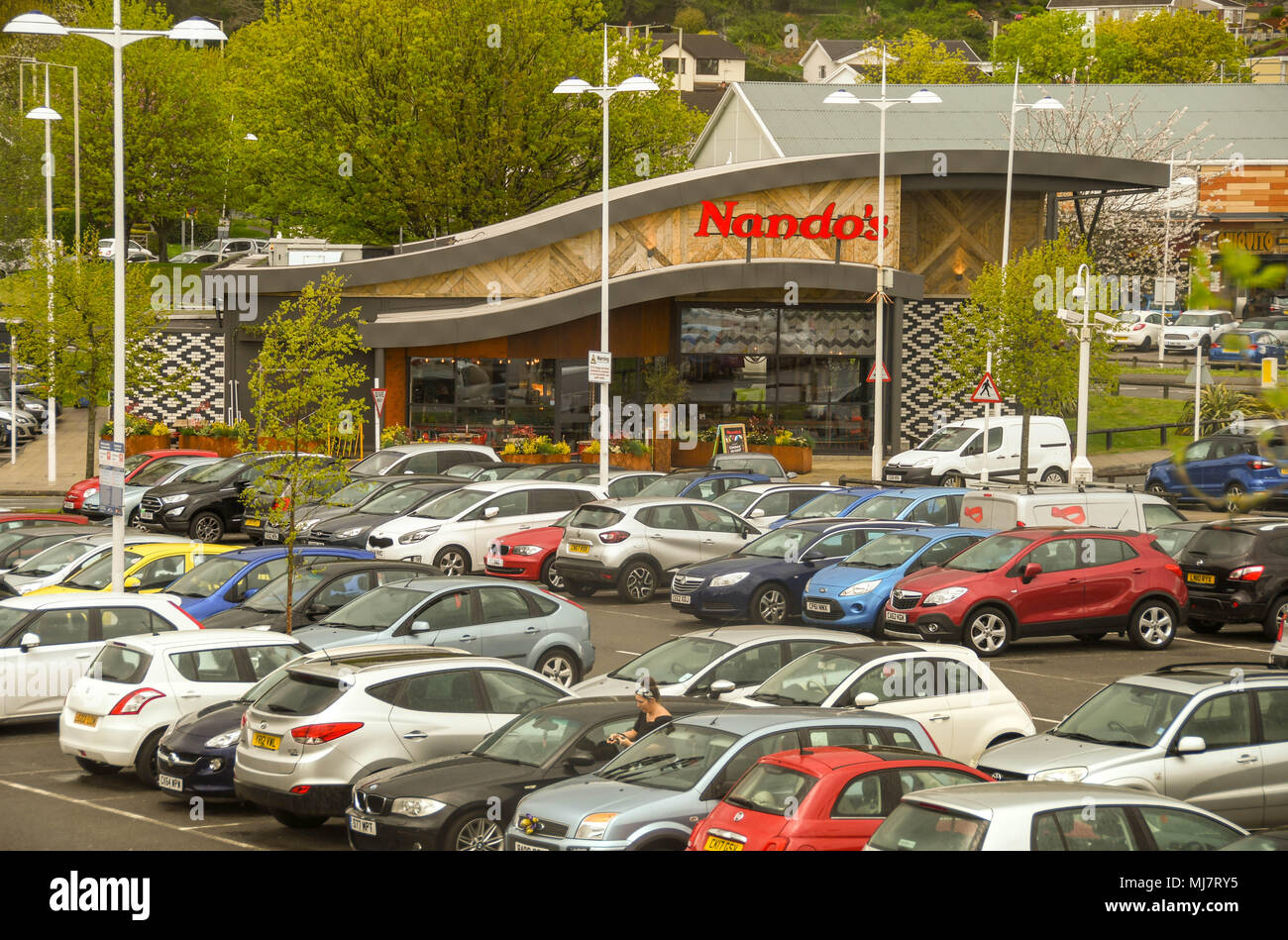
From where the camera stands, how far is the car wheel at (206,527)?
28.7m

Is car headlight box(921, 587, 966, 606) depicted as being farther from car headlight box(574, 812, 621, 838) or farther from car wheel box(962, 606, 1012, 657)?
car headlight box(574, 812, 621, 838)

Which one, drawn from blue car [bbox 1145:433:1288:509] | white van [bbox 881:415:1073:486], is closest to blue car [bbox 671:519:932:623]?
blue car [bbox 1145:433:1288:509]

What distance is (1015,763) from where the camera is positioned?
11906 millimetres

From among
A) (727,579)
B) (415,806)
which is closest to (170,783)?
(415,806)

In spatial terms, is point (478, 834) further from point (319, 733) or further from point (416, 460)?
point (416, 460)

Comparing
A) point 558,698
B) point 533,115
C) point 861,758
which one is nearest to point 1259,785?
point 861,758

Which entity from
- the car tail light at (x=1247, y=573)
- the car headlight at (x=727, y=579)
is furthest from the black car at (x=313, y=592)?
the car tail light at (x=1247, y=573)

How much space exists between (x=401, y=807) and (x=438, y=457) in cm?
2191

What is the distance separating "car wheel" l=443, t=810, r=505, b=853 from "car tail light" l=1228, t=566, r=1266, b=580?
14.3 m

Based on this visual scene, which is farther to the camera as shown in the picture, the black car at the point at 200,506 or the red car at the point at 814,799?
the black car at the point at 200,506

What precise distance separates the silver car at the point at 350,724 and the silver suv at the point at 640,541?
34.1ft

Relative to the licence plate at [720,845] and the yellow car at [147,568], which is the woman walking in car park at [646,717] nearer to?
the licence plate at [720,845]
